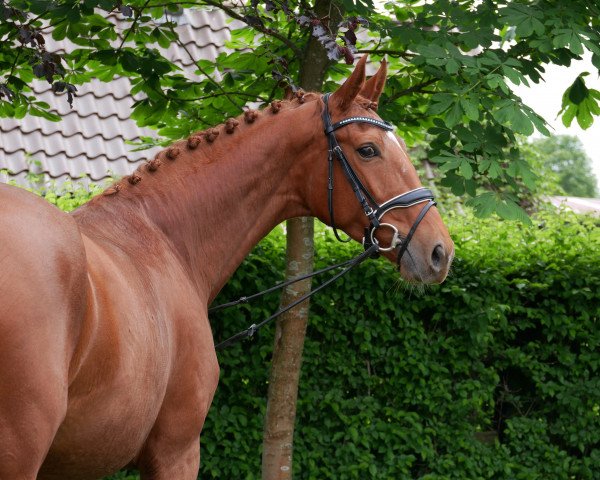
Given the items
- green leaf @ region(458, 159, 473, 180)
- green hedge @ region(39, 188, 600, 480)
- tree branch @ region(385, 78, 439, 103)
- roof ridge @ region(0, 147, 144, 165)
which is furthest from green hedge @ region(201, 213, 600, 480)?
roof ridge @ region(0, 147, 144, 165)

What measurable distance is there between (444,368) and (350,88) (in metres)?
3.12

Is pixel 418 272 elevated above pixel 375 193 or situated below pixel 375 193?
below

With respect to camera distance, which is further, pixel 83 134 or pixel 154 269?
pixel 83 134

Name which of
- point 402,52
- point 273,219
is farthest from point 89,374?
point 402,52

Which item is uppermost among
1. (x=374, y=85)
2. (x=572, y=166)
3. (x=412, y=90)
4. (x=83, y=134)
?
(x=83, y=134)

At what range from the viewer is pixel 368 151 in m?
3.47

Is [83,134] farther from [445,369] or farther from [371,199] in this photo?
[371,199]

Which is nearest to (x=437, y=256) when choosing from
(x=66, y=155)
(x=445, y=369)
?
(x=445, y=369)

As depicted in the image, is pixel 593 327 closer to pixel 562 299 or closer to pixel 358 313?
pixel 562 299

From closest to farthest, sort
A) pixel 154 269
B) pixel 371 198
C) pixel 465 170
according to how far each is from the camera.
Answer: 1. pixel 154 269
2. pixel 371 198
3. pixel 465 170

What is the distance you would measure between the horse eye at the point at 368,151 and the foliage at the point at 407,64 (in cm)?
55

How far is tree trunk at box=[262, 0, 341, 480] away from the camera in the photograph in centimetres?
509

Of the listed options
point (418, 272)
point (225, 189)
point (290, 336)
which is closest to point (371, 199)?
point (418, 272)

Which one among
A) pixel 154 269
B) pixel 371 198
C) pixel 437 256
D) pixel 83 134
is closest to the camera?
pixel 154 269
